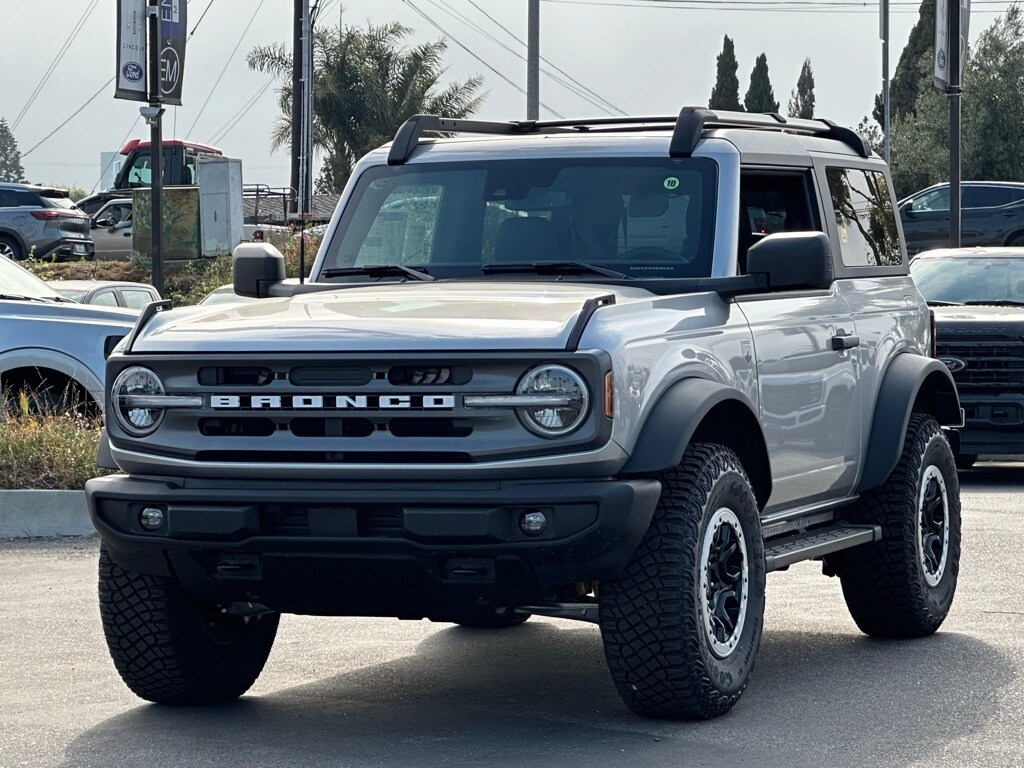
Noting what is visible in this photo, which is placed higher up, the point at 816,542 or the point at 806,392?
the point at 806,392

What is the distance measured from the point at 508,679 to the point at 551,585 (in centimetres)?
155

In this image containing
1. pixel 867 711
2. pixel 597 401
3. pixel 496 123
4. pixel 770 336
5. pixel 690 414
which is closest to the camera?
pixel 597 401

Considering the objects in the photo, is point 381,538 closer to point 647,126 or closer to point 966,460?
point 647,126

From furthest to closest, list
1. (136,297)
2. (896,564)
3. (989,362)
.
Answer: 1. (136,297)
2. (989,362)
3. (896,564)

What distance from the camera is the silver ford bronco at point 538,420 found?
539 centimetres

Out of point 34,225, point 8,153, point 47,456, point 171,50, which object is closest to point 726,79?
point 34,225

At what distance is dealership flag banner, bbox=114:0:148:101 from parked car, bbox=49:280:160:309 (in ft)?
6.31

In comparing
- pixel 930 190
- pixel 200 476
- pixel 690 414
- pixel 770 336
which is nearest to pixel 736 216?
pixel 770 336

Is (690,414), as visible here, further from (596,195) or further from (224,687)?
(224,687)

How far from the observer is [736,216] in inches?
267

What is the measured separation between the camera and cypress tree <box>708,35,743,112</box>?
81.0m

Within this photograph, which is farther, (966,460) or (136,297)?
(136,297)

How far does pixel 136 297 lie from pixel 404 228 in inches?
430

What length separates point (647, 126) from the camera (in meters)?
7.33
